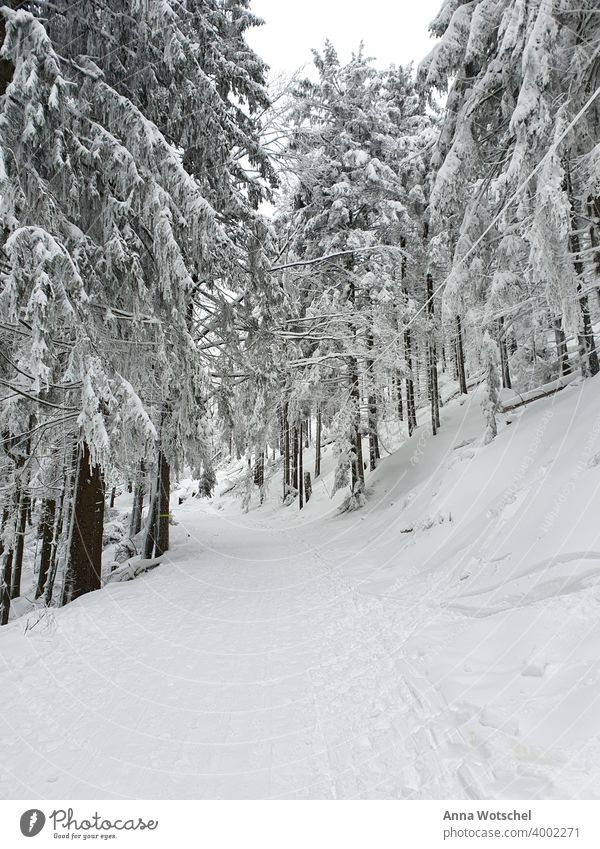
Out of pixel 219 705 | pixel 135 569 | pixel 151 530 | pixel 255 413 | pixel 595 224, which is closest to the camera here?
pixel 219 705

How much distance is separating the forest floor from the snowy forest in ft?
0.09

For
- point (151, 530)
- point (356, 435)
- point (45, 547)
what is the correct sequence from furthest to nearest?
point (356, 435)
point (45, 547)
point (151, 530)

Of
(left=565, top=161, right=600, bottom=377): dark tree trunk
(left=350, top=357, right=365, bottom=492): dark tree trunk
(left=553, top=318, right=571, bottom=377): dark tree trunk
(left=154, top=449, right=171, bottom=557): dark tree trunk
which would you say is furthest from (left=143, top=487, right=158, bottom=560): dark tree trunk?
(left=553, top=318, right=571, bottom=377): dark tree trunk

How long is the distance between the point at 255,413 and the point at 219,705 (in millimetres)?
6652

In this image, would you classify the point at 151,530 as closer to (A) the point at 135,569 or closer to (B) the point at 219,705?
(A) the point at 135,569

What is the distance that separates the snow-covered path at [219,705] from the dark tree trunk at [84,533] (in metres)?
1.15

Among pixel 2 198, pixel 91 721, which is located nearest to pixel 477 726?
pixel 91 721

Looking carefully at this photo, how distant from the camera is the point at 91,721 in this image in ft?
10.4

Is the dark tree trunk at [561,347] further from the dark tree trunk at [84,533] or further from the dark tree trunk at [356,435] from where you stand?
the dark tree trunk at [84,533]

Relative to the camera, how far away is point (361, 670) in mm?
3879

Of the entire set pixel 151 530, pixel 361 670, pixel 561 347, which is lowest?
pixel 361 670

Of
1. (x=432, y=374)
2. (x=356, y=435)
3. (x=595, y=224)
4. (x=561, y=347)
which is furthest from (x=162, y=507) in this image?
(x=561, y=347)
